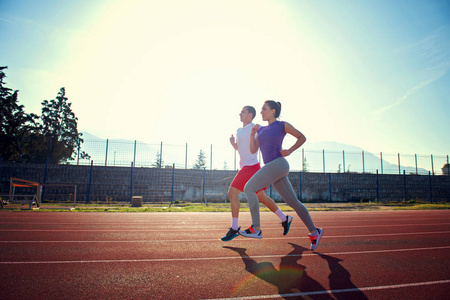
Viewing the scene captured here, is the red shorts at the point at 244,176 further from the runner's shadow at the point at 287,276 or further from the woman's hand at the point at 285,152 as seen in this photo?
the runner's shadow at the point at 287,276

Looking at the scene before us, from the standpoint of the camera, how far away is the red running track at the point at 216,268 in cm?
219

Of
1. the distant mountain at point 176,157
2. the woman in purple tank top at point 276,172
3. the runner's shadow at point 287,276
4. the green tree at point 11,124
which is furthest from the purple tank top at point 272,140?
the green tree at point 11,124

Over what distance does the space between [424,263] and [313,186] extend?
19.1 m

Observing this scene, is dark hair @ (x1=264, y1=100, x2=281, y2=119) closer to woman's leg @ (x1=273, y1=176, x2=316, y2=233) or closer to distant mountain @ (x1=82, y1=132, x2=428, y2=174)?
woman's leg @ (x1=273, y1=176, x2=316, y2=233)

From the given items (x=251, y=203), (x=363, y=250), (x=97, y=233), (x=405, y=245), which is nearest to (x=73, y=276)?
(x=251, y=203)

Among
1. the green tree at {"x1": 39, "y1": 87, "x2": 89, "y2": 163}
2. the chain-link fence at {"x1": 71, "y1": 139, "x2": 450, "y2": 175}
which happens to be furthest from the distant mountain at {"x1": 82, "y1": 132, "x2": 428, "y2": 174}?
the green tree at {"x1": 39, "y1": 87, "x2": 89, "y2": 163}

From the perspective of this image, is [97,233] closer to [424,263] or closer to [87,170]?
[424,263]

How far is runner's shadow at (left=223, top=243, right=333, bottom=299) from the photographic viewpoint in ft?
7.24

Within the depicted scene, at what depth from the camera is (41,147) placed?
24922mm

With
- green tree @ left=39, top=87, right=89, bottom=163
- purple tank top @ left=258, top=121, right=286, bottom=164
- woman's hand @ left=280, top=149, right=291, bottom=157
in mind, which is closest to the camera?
woman's hand @ left=280, top=149, right=291, bottom=157

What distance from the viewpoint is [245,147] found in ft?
15.3

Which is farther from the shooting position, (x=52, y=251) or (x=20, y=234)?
(x=20, y=234)

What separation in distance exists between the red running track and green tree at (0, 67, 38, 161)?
25823mm

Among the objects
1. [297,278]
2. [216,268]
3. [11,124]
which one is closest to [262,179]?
[216,268]
